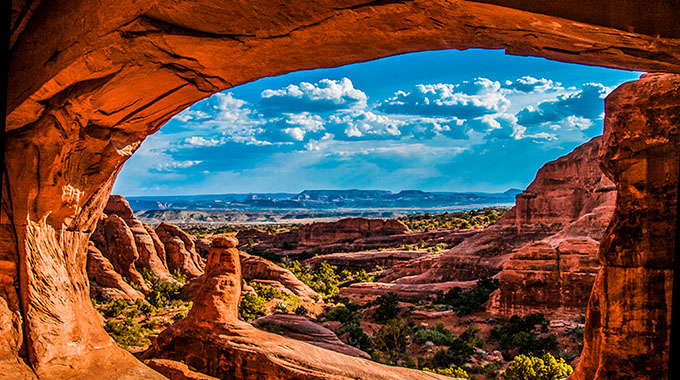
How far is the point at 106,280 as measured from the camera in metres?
23.7

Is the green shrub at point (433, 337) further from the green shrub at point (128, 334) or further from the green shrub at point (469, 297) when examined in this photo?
the green shrub at point (128, 334)

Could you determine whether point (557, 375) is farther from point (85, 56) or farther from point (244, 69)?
point (85, 56)

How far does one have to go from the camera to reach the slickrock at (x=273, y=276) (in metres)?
30.5

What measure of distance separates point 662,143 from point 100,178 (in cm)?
610

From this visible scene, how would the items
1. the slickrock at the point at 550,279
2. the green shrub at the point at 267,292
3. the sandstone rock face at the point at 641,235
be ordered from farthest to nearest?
the green shrub at the point at 267,292 < the slickrock at the point at 550,279 < the sandstone rock face at the point at 641,235

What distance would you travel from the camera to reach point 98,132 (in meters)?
4.61

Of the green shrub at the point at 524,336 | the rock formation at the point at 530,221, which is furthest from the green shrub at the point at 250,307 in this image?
the rock formation at the point at 530,221

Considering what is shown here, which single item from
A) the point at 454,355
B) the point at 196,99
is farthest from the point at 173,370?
the point at 454,355

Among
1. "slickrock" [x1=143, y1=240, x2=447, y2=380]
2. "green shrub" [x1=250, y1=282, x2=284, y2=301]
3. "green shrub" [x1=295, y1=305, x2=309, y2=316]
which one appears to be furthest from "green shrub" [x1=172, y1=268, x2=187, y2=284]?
"slickrock" [x1=143, y1=240, x2=447, y2=380]

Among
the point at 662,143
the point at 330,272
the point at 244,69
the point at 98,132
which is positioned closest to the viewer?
the point at 244,69

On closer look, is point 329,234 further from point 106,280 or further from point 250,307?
point 250,307

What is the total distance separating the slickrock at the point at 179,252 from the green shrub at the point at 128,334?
526 inches

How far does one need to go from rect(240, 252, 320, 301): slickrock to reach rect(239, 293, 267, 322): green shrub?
274 inches

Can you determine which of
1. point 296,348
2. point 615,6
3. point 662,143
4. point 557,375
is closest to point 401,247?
point 557,375
